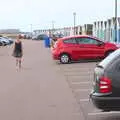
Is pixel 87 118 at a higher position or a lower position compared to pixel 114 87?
lower

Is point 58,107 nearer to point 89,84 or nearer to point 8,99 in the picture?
point 8,99

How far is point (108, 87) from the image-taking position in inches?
363

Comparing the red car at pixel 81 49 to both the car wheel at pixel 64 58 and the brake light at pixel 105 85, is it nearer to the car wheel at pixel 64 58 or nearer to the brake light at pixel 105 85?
the car wheel at pixel 64 58

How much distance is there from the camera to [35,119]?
10.4 metres

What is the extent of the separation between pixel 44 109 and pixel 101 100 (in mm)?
2842

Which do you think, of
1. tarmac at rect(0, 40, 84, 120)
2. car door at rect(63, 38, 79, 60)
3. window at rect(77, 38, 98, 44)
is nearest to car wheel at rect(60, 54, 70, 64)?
car door at rect(63, 38, 79, 60)

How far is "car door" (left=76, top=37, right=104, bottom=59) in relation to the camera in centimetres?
2830

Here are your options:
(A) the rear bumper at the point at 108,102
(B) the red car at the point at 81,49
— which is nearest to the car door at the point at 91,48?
(B) the red car at the point at 81,49

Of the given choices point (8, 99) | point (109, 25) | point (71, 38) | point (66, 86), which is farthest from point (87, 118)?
point (109, 25)

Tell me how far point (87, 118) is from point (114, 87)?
147 centimetres

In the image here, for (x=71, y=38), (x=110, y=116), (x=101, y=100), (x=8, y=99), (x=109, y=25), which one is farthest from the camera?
(x=109, y=25)

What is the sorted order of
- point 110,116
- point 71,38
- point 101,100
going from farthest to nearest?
point 71,38, point 110,116, point 101,100

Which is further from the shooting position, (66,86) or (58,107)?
(66,86)

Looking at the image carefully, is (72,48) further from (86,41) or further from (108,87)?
(108,87)
